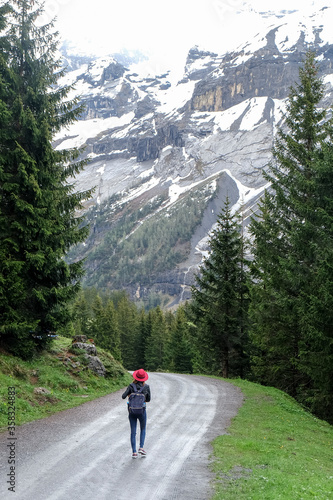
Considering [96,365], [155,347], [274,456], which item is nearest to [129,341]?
[155,347]

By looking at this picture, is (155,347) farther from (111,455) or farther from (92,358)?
(111,455)

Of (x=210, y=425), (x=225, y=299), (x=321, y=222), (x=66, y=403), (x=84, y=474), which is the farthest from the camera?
(x=225, y=299)

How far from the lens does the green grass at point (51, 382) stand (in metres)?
11.7

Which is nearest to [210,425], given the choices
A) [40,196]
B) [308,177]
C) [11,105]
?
[40,196]

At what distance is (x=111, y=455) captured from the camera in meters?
8.47

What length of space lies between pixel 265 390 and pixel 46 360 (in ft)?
35.6

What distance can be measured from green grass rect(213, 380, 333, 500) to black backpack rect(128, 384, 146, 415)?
191cm

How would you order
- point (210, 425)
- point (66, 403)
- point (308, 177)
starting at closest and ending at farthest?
point (210, 425), point (66, 403), point (308, 177)

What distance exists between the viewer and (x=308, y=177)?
19188 mm

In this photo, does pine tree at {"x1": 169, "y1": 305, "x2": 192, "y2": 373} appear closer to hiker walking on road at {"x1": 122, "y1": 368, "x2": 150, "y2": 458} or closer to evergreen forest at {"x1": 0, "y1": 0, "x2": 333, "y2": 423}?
evergreen forest at {"x1": 0, "y1": 0, "x2": 333, "y2": 423}

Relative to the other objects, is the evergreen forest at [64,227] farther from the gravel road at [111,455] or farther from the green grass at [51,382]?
the gravel road at [111,455]

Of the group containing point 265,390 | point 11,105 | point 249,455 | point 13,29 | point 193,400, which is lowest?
point 265,390

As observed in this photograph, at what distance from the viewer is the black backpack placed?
8.53 metres

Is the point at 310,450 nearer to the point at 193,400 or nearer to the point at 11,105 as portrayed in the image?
the point at 193,400
